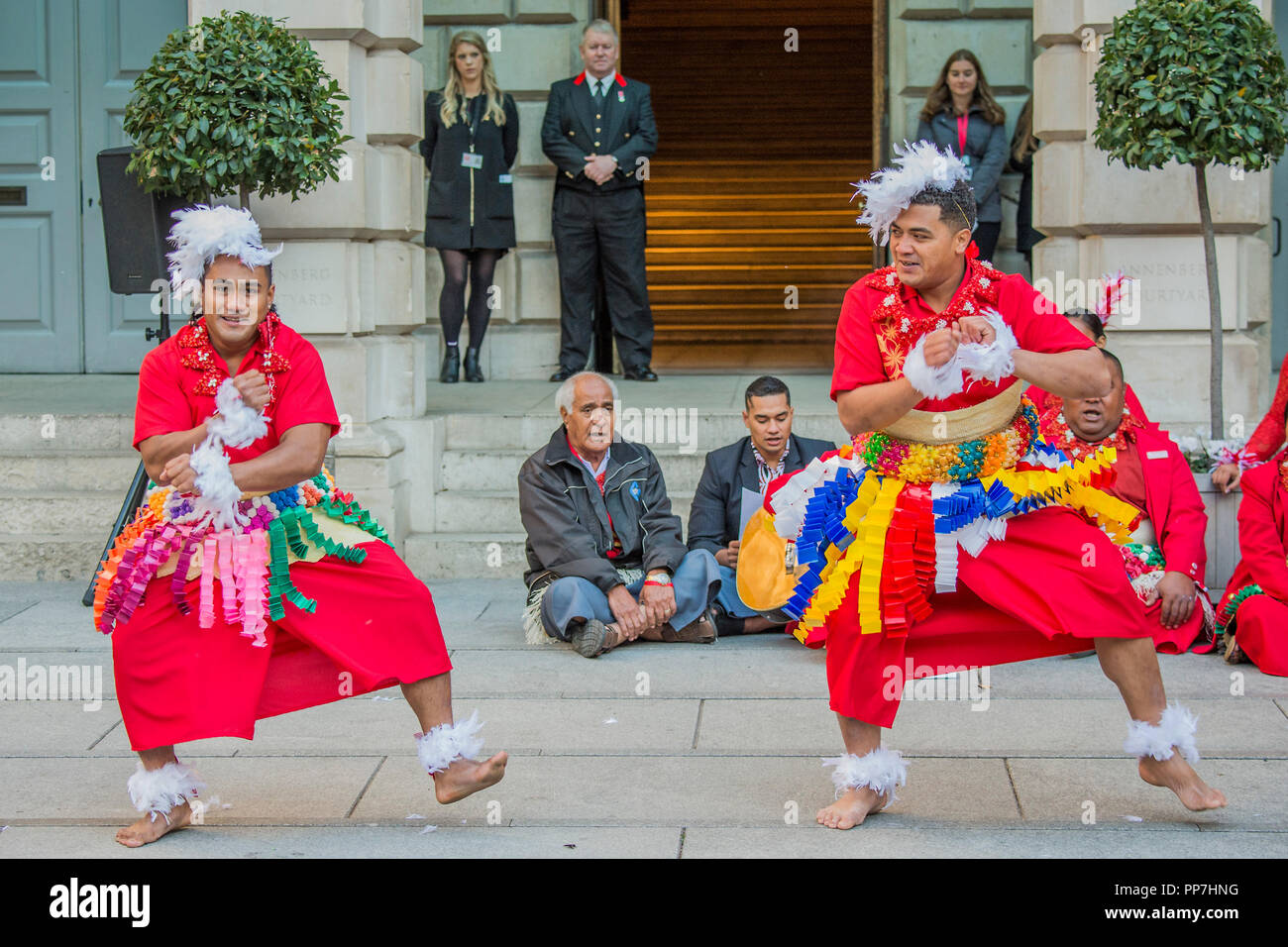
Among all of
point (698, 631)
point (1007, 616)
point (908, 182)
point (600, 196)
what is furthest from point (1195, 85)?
point (600, 196)

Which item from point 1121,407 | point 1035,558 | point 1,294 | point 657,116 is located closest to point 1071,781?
point 1035,558

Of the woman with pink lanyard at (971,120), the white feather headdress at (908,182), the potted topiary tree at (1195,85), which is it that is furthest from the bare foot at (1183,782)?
the woman with pink lanyard at (971,120)

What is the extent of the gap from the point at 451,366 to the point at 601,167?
1661 mm

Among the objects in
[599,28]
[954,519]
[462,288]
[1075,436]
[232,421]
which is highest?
[599,28]

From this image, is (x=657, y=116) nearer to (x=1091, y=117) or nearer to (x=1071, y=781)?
(x=1091, y=117)

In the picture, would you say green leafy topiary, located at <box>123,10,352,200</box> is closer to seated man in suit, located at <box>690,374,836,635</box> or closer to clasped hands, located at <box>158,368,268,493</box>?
seated man in suit, located at <box>690,374,836,635</box>

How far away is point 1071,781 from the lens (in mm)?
4703

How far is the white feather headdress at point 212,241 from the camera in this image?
425 cm

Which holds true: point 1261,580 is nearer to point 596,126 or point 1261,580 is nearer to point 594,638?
point 594,638

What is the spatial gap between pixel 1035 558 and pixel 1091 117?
14.7 feet

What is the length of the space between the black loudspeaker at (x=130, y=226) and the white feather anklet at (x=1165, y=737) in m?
5.03

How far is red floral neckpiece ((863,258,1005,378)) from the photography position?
4246 millimetres

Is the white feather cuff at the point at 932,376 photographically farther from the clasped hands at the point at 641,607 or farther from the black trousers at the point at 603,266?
the black trousers at the point at 603,266

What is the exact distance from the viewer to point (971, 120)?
32.6 feet
